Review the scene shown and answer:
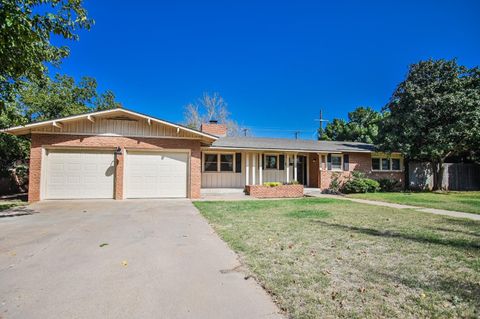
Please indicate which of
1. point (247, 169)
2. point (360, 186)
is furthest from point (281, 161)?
point (360, 186)

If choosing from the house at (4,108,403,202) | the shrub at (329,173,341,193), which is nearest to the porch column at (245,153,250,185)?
the house at (4,108,403,202)

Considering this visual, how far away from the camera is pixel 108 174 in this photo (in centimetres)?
1233

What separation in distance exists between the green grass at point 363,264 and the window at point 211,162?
932cm

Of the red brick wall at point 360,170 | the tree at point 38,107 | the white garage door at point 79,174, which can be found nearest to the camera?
the white garage door at point 79,174

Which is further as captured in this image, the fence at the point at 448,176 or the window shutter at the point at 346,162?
the fence at the point at 448,176

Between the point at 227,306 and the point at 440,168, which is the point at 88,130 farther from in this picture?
the point at 440,168

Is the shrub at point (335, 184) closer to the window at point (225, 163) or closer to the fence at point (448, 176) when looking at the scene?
the fence at point (448, 176)

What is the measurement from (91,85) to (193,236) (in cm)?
2105

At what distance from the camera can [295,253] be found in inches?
177

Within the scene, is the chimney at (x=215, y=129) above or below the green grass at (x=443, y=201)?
above

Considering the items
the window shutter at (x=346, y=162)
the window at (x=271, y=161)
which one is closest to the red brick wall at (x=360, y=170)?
the window shutter at (x=346, y=162)

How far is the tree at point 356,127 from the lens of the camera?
Result: 28.4 metres

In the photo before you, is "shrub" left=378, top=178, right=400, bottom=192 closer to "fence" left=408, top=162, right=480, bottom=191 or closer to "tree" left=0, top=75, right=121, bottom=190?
"fence" left=408, top=162, right=480, bottom=191

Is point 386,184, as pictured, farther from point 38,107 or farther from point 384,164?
point 38,107
